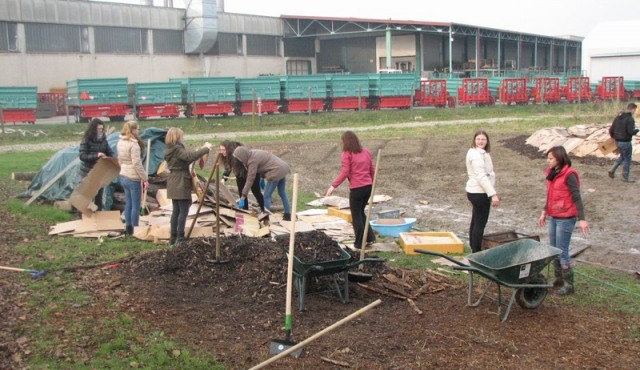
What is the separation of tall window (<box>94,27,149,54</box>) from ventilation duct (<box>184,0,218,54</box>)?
3029mm

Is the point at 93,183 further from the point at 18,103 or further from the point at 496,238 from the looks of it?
→ the point at 18,103

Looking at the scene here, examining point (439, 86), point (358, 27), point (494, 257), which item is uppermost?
point (358, 27)

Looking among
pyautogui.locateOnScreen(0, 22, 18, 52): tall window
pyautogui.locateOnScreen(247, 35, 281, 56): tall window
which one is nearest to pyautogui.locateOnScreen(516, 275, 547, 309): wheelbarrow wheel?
pyautogui.locateOnScreen(0, 22, 18, 52): tall window

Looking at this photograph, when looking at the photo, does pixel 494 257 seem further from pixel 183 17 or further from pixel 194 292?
pixel 183 17

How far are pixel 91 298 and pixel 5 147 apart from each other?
18.3 metres

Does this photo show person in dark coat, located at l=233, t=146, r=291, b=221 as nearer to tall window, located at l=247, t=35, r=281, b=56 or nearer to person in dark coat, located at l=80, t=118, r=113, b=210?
person in dark coat, located at l=80, t=118, r=113, b=210

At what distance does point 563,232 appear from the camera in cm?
712

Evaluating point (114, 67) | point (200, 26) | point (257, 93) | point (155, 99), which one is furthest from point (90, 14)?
point (257, 93)

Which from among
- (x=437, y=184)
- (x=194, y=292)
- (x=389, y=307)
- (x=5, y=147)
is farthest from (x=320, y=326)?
(x=5, y=147)

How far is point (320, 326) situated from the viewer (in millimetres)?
6078

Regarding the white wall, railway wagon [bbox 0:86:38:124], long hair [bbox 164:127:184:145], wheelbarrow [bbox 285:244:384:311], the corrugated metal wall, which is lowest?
wheelbarrow [bbox 285:244:384:311]

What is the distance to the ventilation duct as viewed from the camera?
4547 cm

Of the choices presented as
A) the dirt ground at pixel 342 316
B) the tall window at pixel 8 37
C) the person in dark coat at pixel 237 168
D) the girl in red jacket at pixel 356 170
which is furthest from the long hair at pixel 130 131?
the tall window at pixel 8 37

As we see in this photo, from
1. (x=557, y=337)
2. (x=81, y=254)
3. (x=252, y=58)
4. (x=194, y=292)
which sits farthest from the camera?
(x=252, y=58)
